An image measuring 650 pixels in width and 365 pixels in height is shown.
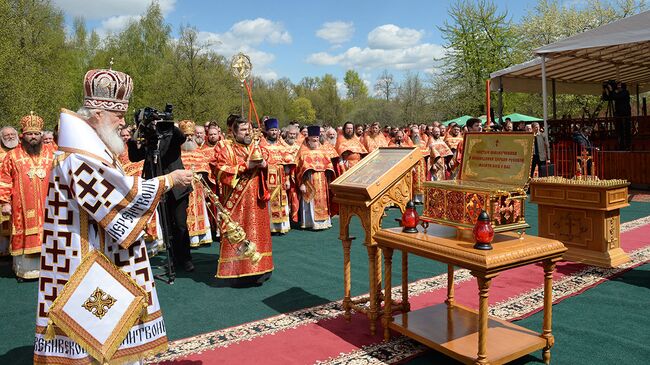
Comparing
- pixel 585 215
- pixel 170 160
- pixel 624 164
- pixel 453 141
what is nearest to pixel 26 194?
pixel 170 160

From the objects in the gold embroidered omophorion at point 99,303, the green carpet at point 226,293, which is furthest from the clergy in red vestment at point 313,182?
the gold embroidered omophorion at point 99,303

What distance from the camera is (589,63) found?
46.7 ft

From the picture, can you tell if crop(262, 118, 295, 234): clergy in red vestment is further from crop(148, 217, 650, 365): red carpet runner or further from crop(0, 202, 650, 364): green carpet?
crop(148, 217, 650, 365): red carpet runner

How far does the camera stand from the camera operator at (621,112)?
13.4 m

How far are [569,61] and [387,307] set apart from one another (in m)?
12.2

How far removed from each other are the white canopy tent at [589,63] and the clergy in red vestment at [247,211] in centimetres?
749

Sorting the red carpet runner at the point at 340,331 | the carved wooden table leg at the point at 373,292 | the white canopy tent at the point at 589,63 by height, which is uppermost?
the white canopy tent at the point at 589,63

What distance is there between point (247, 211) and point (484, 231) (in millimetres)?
3158

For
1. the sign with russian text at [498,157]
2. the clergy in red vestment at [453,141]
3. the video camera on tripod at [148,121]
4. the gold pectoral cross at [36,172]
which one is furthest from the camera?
the clergy in red vestment at [453,141]

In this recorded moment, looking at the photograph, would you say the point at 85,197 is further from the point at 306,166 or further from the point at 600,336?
the point at 306,166

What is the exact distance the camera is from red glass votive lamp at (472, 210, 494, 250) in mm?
2973

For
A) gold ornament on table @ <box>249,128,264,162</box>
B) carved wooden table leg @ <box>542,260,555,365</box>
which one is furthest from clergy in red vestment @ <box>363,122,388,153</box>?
carved wooden table leg @ <box>542,260,555,365</box>

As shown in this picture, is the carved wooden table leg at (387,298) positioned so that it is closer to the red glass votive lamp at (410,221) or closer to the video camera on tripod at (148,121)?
the red glass votive lamp at (410,221)

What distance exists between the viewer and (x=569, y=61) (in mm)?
13453
